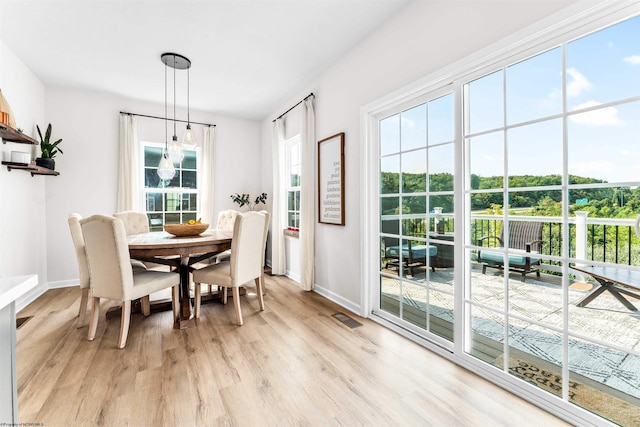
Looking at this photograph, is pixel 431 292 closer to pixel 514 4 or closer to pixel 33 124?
pixel 514 4

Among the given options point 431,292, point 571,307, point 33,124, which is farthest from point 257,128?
A: point 571,307

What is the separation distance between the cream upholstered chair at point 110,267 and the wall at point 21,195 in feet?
4.70

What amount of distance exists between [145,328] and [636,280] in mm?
3377

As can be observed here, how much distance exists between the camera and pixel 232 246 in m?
2.59

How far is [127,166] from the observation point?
408 centimetres

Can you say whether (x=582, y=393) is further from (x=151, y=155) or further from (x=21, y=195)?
(x=151, y=155)

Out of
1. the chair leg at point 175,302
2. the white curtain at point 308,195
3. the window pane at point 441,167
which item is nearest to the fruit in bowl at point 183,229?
the chair leg at point 175,302

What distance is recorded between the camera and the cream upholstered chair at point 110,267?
2135mm

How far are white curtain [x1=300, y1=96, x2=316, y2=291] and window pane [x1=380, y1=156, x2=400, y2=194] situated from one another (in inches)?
44.0

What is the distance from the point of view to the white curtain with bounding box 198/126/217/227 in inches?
184

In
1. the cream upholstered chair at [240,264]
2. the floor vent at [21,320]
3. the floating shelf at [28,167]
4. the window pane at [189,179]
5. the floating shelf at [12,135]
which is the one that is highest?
the floating shelf at [12,135]

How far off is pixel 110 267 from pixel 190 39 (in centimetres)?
223

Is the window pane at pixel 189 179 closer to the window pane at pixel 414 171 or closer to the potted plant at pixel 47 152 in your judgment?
the potted plant at pixel 47 152

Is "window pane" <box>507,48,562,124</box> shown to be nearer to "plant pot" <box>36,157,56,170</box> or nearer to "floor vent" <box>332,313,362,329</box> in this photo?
"floor vent" <box>332,313,362,329</box>
